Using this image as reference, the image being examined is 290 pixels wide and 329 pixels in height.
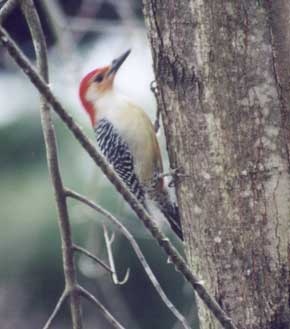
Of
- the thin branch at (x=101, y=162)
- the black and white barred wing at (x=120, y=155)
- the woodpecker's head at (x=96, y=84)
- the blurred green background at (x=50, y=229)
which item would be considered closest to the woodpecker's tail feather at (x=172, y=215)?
the black and white barred wing at (x=120, y=155)

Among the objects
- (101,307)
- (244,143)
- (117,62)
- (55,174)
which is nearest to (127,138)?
(117,62)

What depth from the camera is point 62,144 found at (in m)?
7.05

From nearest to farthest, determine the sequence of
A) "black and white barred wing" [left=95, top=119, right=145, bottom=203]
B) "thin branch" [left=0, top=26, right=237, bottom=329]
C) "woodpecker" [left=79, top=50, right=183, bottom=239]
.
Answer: "thin branch" [left=0, top=26, right=237, bottom=329]
"woodpecker" [left=79, top=50, right=183, bottom=239]
"black and white barred wing" [left=95, top=119, right=145, bottom=203]

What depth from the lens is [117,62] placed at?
5.30 metres

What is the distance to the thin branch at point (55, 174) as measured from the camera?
3.29 metres

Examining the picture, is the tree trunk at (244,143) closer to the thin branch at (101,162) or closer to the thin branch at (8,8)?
the thin branch at (101,162)

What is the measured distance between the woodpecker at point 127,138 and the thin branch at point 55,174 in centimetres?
161

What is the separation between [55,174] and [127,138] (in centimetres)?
199

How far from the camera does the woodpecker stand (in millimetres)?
5117

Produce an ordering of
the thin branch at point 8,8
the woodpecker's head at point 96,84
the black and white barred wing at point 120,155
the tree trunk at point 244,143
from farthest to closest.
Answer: the woodpecker's head at point 96,84 → the black and white barred wing at point 120,155 → the tree trunk at point 244,143 → the thin branch at point 8,8

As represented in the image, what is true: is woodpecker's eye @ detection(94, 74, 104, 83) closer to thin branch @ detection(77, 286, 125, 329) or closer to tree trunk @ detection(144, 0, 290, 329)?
tree trunk @ detection(144, 0, 290, 329)

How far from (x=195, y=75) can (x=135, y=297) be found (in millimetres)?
4393

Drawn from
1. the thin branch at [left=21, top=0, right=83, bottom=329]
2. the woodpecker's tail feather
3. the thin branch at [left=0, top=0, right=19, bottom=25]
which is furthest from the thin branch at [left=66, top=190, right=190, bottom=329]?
the woodpecker's tail feather

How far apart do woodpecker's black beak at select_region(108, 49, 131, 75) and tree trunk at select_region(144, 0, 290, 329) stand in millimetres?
1689
